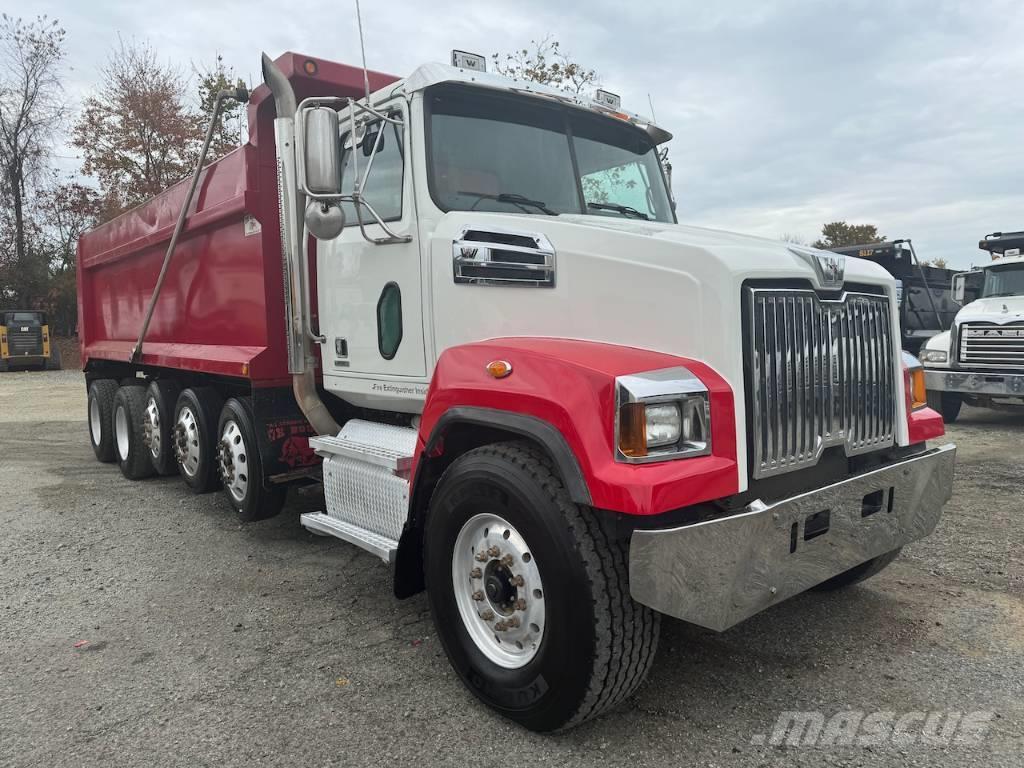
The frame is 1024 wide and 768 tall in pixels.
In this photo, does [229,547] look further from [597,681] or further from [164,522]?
[597,681]

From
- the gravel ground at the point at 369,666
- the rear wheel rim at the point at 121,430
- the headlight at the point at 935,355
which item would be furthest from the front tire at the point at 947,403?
the rear wheel rim at the point at 121,430

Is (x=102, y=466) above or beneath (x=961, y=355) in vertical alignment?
beneath

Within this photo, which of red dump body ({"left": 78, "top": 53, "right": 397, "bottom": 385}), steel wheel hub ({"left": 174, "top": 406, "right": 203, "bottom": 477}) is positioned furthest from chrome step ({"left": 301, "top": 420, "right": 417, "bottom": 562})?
steel wheel hub ({"left": 174, "top": 406, "right": 203, "bottom": 477})

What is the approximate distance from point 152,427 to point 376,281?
4.19 metres

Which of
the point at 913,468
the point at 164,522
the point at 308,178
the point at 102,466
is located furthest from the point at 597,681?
the point at 102,466

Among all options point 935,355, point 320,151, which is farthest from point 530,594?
point 935,355

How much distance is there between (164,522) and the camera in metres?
6.00

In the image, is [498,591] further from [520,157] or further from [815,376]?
[520,157]

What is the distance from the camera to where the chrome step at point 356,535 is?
3656mm

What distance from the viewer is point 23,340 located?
27188 millimetres

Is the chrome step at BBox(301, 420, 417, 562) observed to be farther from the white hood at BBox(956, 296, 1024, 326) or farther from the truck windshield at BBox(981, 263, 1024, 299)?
the truck windshield at BBox(981, 263, 1024, 299)

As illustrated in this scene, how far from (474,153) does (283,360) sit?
2.13 m

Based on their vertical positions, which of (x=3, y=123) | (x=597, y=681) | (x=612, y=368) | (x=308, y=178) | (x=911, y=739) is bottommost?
(x=911, y=739)

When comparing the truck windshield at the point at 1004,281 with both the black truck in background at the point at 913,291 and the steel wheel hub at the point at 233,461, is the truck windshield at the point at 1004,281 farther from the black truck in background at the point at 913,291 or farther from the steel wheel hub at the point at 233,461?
the steel wheel hub at the point at 233,461
